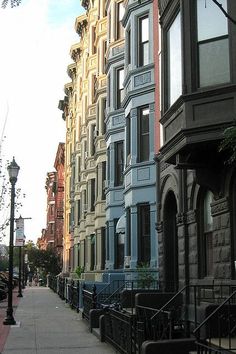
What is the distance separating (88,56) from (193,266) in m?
28.7

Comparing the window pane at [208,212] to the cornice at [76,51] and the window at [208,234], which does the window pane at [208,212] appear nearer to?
the window at [208,234]

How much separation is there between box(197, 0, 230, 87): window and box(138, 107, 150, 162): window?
8650 mm

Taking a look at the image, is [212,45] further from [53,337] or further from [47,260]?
[47,260]

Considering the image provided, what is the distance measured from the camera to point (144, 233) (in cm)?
2003

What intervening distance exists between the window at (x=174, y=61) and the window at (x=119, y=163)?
1140cm

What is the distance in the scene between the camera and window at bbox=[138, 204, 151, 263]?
64.9ft

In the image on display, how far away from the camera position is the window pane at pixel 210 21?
1156 cm

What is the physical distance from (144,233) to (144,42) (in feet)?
23.5

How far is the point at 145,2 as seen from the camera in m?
21.2

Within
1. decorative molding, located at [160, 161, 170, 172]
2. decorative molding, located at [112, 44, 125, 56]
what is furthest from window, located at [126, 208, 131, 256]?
decorative molding, located at [112, 44, 125, 56]

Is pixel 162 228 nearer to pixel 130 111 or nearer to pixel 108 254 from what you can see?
pixel 130 111

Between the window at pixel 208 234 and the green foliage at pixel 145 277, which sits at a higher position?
the window at pixel 208 234

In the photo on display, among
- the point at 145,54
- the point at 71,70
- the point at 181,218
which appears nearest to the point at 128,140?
the point at 145,54

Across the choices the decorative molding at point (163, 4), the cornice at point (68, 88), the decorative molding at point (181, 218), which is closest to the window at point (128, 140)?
the decorative molding at point (163, 4)
